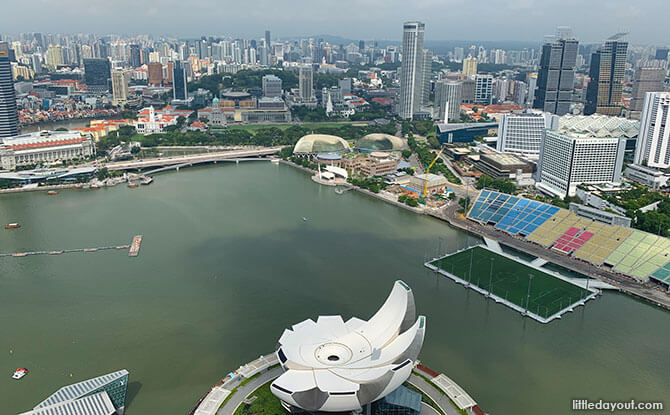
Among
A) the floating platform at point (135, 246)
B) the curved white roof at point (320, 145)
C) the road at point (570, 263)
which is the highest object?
the curved white roof at point (320, 145)

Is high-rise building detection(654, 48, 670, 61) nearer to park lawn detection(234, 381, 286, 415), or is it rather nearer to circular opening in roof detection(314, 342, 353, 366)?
circular opening in roof detection(314, 342, 353, 366)

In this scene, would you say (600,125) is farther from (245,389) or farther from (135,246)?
(245,389)

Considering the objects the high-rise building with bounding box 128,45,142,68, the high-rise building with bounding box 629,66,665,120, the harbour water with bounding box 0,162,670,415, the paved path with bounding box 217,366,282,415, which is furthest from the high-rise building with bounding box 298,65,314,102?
the paved path with bounding box 217,366,282,415

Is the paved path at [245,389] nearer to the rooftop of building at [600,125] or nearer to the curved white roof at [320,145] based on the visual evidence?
the curved white roof at [320,145]

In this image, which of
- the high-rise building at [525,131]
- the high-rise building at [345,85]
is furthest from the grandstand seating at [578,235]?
the high-rise building at [345,85]

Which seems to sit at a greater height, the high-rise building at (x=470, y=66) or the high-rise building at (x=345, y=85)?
the high-rise building at (x=470, y=66)
